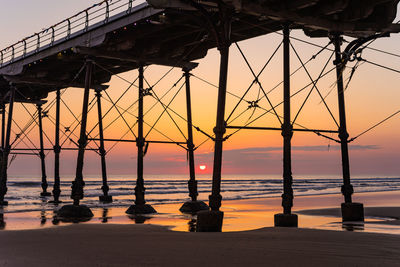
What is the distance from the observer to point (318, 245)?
31.9 ft

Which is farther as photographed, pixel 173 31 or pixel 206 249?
pixel 173 31

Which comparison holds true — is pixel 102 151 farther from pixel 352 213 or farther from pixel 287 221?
pixel 287 221

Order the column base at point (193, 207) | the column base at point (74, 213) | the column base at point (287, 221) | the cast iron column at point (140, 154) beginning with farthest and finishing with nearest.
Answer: the column base at point (193, 207) → the cast iron column at point (140, 154) → the column base at point (74, 213) → the column base at point (287, 221)

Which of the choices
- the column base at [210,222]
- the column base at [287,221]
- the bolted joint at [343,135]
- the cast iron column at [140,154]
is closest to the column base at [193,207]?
the cast iron column at [140,154]

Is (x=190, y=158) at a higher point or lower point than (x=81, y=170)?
higher

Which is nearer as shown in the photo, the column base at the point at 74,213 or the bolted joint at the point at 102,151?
the column base at the point at 74,213

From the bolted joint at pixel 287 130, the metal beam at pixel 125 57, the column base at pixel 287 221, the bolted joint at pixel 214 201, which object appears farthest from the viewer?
the metal beam at pixel 125 57

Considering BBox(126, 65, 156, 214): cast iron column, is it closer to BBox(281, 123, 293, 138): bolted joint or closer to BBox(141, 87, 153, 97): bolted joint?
BBox(141, 87, 153, 97): bolted joint

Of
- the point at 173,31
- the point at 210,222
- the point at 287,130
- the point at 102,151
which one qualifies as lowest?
the point at 210,222

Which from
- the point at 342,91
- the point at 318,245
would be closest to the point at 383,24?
the point at 342,91

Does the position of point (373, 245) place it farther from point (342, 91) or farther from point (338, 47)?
point (338, 47)

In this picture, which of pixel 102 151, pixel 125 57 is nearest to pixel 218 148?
pixel 125 57

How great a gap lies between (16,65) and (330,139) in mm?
17377

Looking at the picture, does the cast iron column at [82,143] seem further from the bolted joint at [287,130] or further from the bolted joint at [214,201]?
the bolted joint at [287,130]
